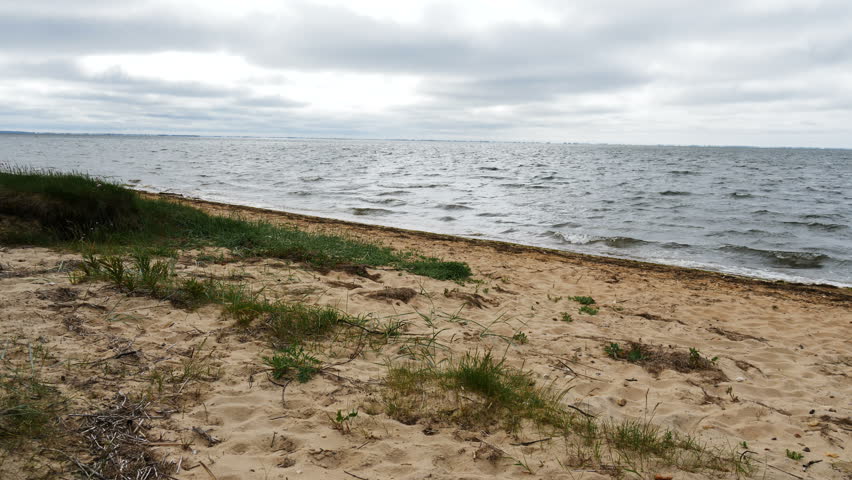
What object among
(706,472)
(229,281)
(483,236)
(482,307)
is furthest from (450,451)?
(483,236)

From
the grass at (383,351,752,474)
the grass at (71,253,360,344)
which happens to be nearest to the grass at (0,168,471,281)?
the grass at (71,253,360,344)

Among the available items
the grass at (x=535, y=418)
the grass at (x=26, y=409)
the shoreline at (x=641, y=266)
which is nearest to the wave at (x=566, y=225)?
the shoreline at (x=641, y=266)

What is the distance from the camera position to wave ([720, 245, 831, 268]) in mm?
12445

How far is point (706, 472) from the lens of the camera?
286 cm

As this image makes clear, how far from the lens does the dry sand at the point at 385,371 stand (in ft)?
9.18

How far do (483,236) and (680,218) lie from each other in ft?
28.2

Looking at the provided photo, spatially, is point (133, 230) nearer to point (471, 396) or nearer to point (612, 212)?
point (471, 396)

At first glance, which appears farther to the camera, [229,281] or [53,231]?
[53,231]

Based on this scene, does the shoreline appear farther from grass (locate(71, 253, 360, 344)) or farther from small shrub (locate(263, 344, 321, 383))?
small shrub (locate(263, 344, 321, 383))

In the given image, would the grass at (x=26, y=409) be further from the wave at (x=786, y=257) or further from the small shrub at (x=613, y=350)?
the wave at (x=786, y=257)

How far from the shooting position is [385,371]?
12.7 ft

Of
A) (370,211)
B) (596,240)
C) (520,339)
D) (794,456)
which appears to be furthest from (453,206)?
(794,456)

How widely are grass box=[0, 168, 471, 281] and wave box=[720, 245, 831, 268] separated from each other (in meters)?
9.93

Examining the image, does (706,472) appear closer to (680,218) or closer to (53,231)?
(53,231)
